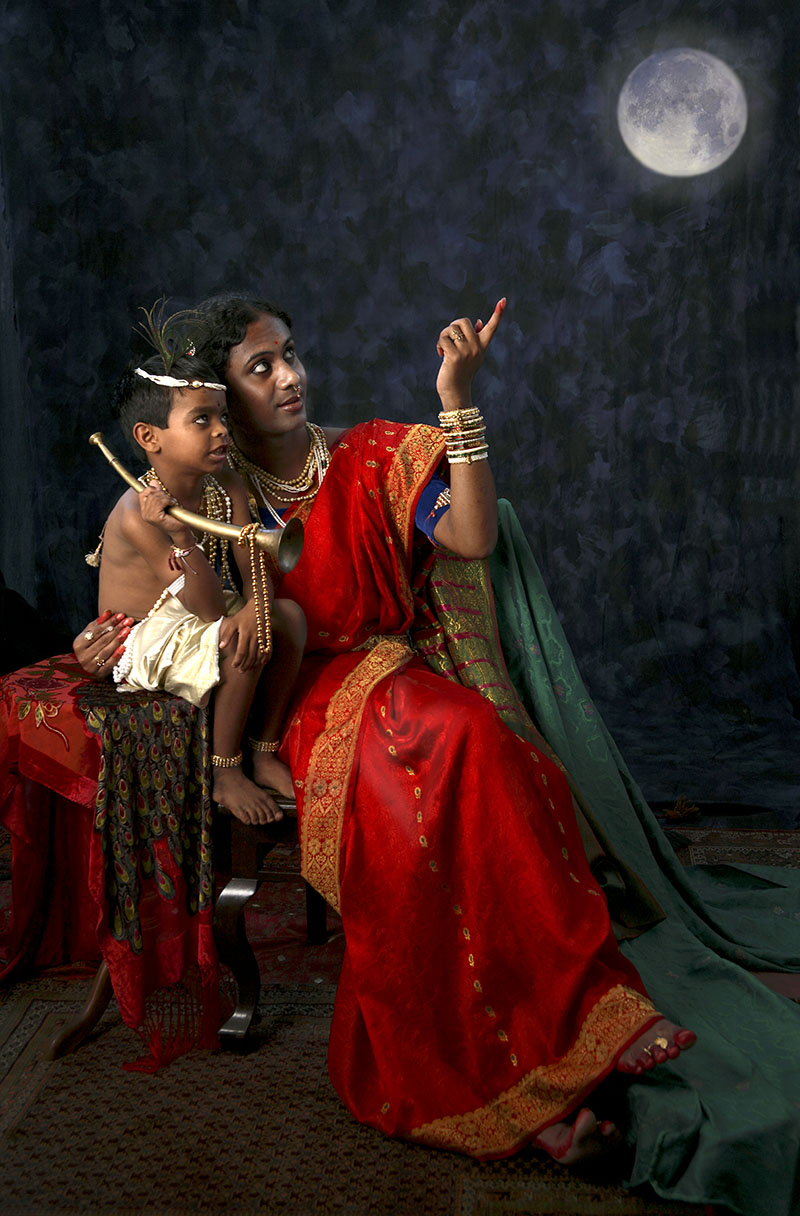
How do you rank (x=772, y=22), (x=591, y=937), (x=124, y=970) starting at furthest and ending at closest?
(x=772, y=22)
(x=124, y=970)
(x=591, y=937)

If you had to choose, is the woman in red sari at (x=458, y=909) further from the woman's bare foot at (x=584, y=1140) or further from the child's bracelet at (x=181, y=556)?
the child's bracelet at (x=181, y=556)

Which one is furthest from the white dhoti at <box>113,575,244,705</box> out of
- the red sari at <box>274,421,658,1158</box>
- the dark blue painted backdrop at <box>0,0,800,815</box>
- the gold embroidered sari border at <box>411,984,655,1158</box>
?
the dark blue painted backdrop at <box>0,0,800,815</box>

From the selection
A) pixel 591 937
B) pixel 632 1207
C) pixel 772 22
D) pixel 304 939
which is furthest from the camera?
pixel 772 22

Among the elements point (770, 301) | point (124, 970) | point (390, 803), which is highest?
point (770, 301)

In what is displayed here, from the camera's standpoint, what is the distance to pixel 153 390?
212 centimetres

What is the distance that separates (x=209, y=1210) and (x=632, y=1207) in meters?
0.62

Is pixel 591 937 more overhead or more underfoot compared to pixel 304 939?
more overhead

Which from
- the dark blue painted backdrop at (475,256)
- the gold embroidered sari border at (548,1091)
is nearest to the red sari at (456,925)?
the gold embroidered sari border at (548,1091)

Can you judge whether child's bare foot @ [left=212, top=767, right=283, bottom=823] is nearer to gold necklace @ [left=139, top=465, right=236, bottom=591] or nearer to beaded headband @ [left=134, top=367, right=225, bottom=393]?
gold necklace @ [left=139, top=465, right=236, bottom=591]

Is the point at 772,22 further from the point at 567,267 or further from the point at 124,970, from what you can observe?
the point at 124,970

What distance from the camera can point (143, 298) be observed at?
447cm

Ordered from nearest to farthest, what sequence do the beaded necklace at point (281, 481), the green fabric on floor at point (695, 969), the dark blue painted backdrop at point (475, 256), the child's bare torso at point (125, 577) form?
the green fabric on floor at point (695, 969), the child's bare torso at point (125, 577), the beaded necklace at point (281, 481), the dark blue painted backdrop at point (475, 256)

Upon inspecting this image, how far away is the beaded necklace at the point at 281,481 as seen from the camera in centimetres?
236

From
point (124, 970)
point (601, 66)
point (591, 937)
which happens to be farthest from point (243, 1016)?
point (601, 66)
